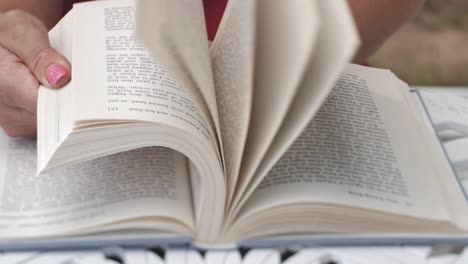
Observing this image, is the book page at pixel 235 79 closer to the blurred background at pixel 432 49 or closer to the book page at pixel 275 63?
the book page at pixel 275 63

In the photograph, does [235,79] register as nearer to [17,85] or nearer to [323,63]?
[323,63]

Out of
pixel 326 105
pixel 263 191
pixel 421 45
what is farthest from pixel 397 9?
pixel 421 45

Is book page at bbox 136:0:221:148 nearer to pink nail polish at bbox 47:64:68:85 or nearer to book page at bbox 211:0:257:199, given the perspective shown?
book page at bbox 211:0:257:199

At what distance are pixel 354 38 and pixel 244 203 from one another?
17 centimetres

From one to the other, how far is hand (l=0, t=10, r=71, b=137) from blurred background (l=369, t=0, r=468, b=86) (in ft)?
3.30

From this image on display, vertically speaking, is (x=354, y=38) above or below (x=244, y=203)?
above

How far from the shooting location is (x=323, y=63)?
370mm

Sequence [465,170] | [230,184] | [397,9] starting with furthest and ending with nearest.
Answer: [397,9] → [465,170] → [230,184]

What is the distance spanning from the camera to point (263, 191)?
473 millimetres

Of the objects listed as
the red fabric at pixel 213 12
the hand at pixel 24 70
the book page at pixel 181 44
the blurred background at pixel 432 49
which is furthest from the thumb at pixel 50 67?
the blurred background at pixel 432 49

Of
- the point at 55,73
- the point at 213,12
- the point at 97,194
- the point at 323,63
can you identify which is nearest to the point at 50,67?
the point at 55,73

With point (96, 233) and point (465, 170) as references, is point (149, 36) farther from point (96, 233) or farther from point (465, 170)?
point (465, 170)

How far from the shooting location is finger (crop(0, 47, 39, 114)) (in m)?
0.54

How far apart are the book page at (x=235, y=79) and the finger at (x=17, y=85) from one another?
0.52ft
